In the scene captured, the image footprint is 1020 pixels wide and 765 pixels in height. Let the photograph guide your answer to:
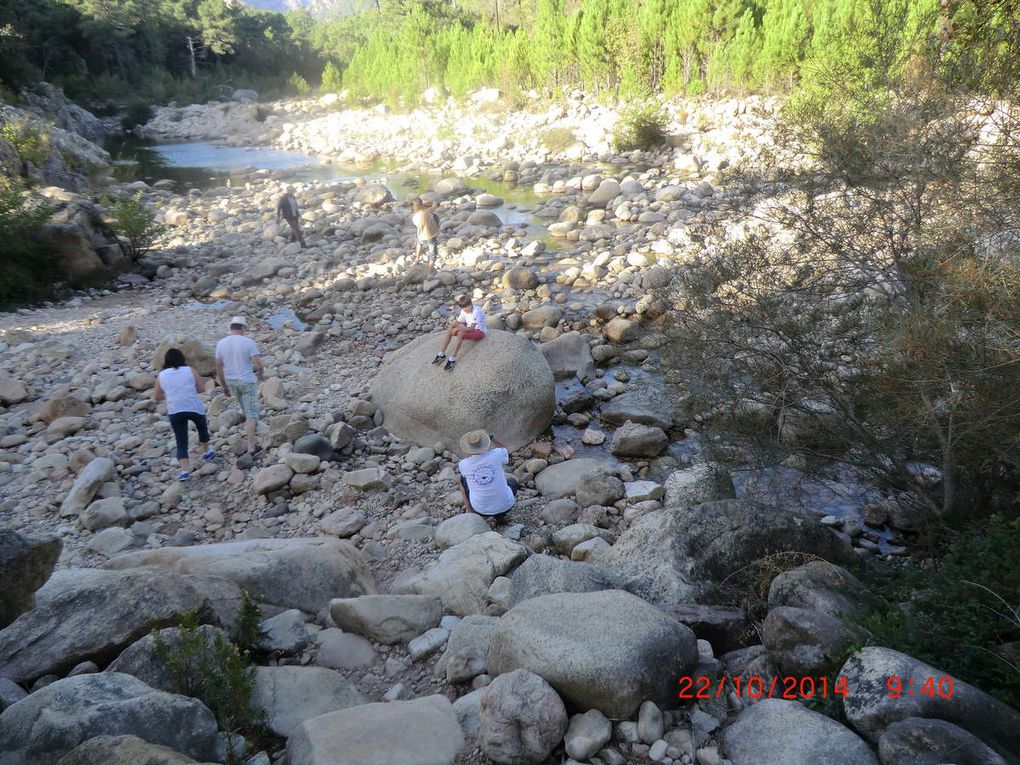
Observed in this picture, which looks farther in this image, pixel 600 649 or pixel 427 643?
pixel 427 643

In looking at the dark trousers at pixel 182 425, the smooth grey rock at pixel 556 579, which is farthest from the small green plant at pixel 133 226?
the smooth grey rock at pixel 556 579

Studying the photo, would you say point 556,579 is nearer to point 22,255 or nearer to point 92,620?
point 92,620

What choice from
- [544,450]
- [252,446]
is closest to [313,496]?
[252,446]

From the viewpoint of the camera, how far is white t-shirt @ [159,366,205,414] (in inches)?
293

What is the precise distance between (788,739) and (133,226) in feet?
54.3

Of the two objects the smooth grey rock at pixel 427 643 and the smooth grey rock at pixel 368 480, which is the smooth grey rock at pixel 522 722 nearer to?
the smooth grey rock at pixel 427 643

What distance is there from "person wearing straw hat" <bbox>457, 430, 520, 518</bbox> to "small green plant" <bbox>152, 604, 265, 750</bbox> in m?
3.12

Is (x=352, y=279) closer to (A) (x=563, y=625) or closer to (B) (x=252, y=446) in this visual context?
(B) (x=252, y=446)

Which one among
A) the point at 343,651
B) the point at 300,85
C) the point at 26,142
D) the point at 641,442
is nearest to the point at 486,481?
the point at 343,651

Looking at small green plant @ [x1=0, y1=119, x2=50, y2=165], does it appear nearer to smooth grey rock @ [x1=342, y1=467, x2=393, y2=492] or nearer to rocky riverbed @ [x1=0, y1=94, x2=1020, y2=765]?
rocky riverbed @ [x1=0, y1=94, x2=1020, y2=765]

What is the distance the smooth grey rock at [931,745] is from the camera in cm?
257

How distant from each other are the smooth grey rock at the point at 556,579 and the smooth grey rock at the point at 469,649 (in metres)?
0.29

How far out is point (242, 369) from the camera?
7.96m

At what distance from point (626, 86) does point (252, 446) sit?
99.4 ft
